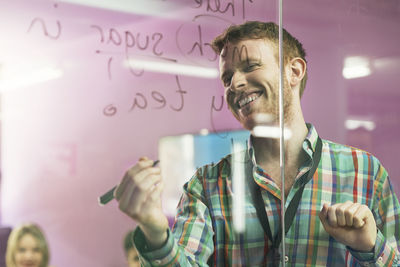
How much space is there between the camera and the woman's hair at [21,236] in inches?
36.4

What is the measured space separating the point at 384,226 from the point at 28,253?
0.92 meters

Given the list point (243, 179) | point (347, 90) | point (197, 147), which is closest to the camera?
point (197, 147)

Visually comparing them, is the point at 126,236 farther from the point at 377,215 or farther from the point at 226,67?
the point at 377,215

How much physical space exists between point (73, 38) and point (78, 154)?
8.8 inches

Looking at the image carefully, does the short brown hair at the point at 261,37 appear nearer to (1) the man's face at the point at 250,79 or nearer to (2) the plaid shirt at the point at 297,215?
(1) the man's face at the point at 250,79

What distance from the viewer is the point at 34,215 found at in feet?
3.07

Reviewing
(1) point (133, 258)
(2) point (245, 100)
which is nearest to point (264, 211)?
(2) point (245, 100)

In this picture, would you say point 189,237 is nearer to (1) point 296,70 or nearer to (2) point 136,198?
(2) point 136,198

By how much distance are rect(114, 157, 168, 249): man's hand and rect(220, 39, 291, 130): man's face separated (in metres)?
0.31

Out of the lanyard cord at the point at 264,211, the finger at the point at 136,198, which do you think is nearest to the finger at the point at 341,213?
the lanyard cord at the point at 264,211

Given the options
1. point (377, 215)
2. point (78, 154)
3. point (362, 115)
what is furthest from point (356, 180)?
point (78, 154)

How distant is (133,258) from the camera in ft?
3.51

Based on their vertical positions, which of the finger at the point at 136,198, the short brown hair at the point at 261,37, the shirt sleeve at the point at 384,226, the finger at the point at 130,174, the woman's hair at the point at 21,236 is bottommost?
the shirt sleeve at the point at 384,226

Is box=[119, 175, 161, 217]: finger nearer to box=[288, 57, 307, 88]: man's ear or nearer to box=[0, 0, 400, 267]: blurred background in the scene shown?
box=[0, 0, 400, 267]: blurred background
